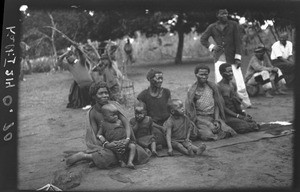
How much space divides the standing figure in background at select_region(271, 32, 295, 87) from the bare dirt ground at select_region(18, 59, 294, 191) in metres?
0.16

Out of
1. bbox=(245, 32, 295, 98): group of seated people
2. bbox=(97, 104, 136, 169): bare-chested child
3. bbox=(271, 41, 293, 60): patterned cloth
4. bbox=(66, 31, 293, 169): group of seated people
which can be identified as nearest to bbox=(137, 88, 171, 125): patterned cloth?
bbox=(66, 31, 293, 169): group of seated people

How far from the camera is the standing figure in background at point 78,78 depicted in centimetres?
367

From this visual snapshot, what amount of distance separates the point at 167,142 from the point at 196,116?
17.5 inches

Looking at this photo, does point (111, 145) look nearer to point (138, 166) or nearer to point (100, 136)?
point (100, 136)

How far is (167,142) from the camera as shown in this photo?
360 cm

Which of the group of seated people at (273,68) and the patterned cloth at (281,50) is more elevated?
the patterned cloth at (281,50)

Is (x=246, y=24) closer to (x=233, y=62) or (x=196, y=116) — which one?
(x=233, y=62)

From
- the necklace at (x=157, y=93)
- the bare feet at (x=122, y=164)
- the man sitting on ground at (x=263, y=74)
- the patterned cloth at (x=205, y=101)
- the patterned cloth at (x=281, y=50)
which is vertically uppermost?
the patterned cloth at (x=281, y=50)

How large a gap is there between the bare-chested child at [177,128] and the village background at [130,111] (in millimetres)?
122

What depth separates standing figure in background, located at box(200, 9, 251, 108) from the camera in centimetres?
384

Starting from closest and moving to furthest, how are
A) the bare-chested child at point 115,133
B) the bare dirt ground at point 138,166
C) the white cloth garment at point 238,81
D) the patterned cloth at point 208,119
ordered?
1. the bare dirt ground at point 138,166
2. the bare-chested child at point 115,133
3. the patterned cloth at point 208,119
4. the white cloth garment at point 238,81

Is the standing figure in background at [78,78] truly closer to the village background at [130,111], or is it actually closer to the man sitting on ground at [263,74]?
the village background at [130,111]

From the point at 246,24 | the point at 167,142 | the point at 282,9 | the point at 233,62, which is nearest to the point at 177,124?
the point at 167,142

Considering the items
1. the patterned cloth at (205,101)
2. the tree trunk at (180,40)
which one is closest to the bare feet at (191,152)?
the patterned cloth at (205,101)
